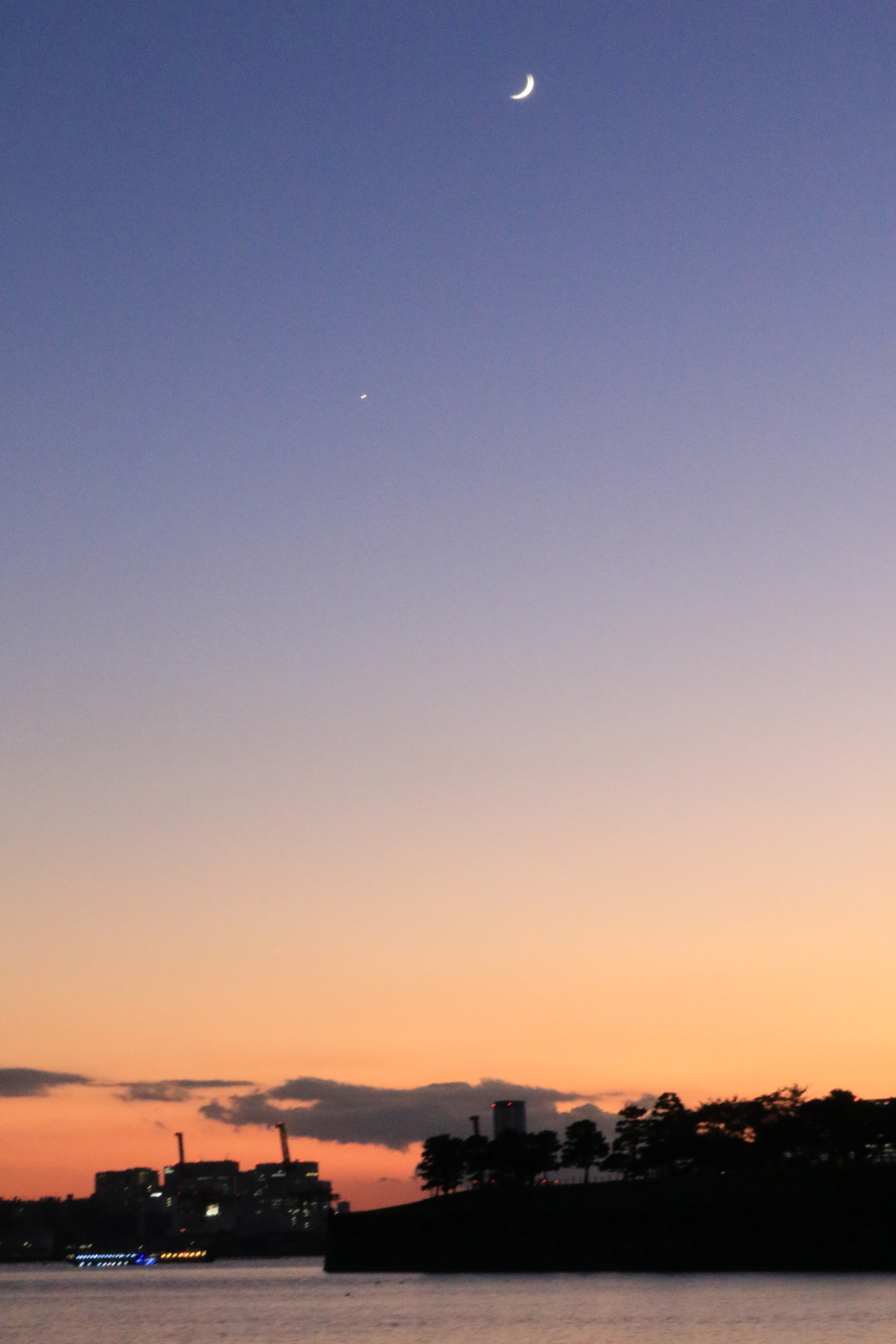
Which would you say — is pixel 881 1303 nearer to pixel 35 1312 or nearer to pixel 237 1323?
pixel 237 1323

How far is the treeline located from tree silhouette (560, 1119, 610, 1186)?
0.12 meters

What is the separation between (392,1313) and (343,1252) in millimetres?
51927

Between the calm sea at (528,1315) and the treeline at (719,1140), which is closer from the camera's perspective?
the calm sea at (528,1315)

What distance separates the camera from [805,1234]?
123875 mm

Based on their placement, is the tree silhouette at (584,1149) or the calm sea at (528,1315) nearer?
the calm sea at (528,1315)

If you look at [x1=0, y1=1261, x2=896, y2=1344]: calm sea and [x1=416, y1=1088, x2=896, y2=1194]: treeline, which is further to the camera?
[x1=416, y1=1088, x2=896, y2=1194]: treeline

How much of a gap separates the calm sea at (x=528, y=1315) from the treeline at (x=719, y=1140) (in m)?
21.5

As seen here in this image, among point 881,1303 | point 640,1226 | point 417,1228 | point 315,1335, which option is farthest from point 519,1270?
point 881,1303

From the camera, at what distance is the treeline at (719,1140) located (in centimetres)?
15650

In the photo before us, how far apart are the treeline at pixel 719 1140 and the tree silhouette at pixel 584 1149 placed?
119 mm

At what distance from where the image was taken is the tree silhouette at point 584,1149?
192 meters

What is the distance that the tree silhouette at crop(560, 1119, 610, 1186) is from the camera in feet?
632

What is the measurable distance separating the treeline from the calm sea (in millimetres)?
21506

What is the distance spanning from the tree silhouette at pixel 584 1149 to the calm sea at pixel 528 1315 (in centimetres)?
2926
